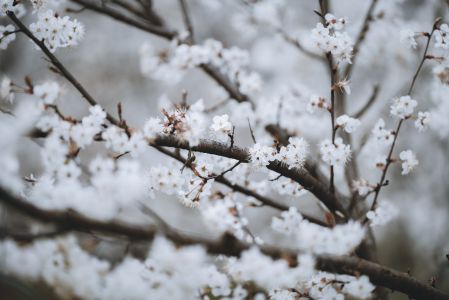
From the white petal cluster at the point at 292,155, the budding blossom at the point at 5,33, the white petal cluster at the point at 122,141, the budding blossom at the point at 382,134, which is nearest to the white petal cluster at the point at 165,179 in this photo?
the white petal cluster at the point at 122,141

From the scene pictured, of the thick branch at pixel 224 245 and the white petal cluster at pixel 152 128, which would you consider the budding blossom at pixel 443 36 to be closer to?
the thick branch at pixel 224 245

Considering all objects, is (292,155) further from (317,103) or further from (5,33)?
(5,33)

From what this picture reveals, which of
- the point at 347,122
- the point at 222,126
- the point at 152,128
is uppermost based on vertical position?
the point at 347,122

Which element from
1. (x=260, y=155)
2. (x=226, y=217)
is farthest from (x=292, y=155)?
(x=226, y=217)

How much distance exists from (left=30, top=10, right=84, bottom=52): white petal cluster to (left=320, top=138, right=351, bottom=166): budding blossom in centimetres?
175

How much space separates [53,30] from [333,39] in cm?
170

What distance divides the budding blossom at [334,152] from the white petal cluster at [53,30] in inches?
69.1

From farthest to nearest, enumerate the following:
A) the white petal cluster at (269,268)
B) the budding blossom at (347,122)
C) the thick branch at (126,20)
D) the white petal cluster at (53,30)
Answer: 1. the thick branch at (126,20)
2. the budding blossom at (347,122)
3. the white petal cluster at (53,30)
4. the white petal cluster at (269,268)

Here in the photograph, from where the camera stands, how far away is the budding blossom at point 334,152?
2129 mm

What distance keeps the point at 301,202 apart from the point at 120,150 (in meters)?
7.75

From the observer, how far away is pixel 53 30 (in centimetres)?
202

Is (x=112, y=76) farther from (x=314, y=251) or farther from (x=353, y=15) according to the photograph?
(x=314, y=251)

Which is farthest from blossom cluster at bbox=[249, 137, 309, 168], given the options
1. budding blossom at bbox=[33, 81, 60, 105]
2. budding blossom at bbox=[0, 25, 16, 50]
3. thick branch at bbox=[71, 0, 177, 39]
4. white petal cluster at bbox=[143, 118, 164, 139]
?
thick branch at bbox=[71, 0, 177, 39]

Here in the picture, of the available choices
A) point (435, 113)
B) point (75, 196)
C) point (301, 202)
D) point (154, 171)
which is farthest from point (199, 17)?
point (75, 196)
